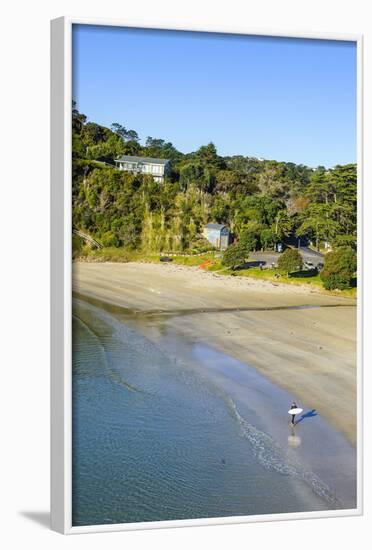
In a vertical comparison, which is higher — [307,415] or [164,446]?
[307,415]

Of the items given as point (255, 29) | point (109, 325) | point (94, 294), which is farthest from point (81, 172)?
point (109, 325)

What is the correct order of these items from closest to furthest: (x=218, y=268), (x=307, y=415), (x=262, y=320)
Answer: (x=307, y=415)
(x=262, y=320)
(x=218, y=268)

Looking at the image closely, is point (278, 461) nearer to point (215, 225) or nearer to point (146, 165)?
point (215, 225)

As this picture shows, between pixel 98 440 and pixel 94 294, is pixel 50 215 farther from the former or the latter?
pixel 98 440

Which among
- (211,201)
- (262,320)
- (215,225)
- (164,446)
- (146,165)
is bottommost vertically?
(164,446)

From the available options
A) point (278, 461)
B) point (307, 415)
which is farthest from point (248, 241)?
point (278, 461)

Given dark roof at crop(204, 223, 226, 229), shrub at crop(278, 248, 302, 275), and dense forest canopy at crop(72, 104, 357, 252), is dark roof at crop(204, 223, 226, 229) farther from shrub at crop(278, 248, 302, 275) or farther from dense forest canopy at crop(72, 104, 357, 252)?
shrub at crop(278, 248, 302, 275)
